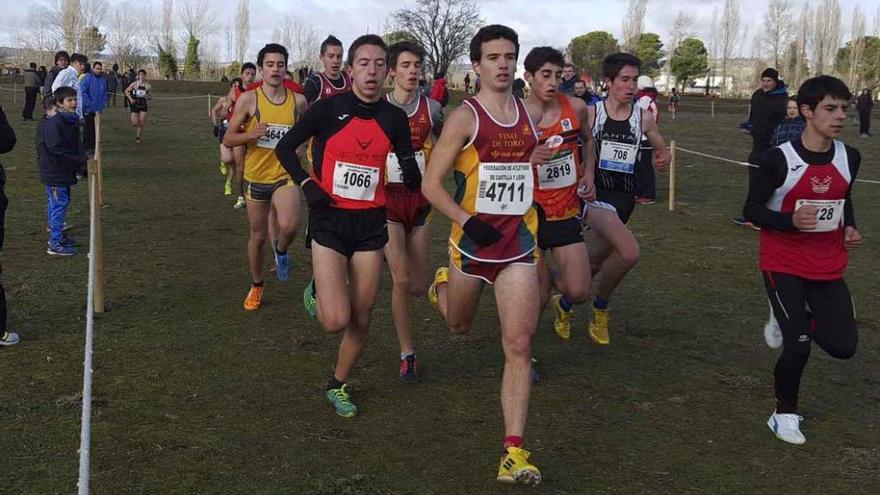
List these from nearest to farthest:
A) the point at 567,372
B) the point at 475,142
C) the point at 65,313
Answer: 1. the point at 475,142
2. the point at 567,372
3. the point at 65,313

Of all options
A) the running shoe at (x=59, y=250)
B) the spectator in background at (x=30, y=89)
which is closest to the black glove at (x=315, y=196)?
the running shoe at (x=59, y=250)

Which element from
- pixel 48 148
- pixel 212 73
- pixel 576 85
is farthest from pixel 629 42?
pixel 48 148

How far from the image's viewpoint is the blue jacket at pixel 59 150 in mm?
9367

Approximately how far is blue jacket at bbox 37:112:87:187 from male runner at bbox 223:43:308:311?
10.1 ft

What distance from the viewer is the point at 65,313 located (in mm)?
7164

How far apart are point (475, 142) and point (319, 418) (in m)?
1.99


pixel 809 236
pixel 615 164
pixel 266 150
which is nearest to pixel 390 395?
pixel 615 164

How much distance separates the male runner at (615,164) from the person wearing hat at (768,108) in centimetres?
603

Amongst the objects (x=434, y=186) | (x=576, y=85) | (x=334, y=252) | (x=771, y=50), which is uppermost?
(x=771, y=50)

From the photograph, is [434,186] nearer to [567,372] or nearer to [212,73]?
[567,372]

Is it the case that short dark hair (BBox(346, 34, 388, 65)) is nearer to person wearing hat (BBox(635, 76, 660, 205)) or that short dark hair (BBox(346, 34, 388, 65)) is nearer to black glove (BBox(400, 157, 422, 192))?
black glove (BBox(400, 157, 422, 192))

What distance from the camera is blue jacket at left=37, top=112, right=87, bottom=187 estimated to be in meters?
9.37

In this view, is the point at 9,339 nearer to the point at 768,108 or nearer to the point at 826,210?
the point at 826,210

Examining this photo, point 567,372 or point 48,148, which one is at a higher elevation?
point 48,148
